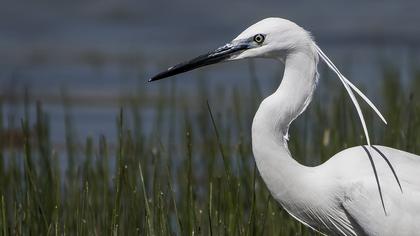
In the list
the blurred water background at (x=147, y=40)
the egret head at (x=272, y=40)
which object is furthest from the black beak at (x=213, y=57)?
the blurred water background at (x=147, y=40)

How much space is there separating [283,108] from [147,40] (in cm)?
1002

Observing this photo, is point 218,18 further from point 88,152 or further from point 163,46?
point 88,152

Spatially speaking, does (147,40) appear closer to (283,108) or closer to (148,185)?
(148,185)

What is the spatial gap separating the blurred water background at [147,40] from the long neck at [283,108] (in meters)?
5.76

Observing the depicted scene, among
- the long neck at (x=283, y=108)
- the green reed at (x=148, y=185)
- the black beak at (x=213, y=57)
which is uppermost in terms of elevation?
the black beak at (x=213, y=57)

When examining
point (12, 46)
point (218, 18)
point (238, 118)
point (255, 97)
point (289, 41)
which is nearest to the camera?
point (289, 41)

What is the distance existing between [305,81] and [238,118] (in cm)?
197

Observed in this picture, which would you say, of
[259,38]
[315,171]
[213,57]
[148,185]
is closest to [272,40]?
[259,38]

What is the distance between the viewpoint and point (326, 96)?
7.35 meters

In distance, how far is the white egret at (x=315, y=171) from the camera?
4.47 metres

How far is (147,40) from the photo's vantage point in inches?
565

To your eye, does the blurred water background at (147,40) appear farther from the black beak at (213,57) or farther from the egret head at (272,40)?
the egret head at (272,40)

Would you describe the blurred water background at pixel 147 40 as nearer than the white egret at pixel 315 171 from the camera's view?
No

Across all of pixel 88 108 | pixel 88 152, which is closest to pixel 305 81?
pixel 88 152
